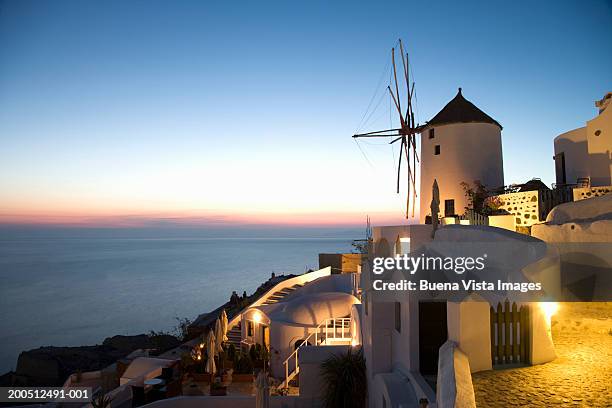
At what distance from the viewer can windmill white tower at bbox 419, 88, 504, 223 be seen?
21000mm

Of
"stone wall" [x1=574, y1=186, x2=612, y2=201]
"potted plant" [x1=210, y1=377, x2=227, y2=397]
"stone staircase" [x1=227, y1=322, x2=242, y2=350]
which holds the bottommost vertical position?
"stone staircase" [x1=227, y1=322, x2=242, y2=350]

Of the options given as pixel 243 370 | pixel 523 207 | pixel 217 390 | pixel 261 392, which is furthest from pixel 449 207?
pixel 261 392

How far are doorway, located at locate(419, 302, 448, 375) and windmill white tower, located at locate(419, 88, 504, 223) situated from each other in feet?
43.9

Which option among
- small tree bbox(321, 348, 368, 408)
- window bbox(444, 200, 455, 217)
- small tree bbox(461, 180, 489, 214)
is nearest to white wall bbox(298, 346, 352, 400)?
small tree bbox(321, 348, 368, 408)

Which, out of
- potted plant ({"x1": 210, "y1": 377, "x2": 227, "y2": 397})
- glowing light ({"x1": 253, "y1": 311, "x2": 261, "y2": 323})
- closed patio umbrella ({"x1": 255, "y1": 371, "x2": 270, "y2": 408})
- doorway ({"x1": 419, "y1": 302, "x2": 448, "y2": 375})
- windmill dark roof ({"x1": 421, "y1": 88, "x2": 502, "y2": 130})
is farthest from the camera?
windmill dark roof ({"x1": 421, "y1": 88, "x2": 502, "y2": 130})

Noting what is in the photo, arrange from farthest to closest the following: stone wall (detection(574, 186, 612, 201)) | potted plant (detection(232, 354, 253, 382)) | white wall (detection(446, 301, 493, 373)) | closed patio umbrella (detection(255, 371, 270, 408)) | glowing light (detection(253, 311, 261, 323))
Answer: glowing light (detection(253, 311, 261, 323)) → stone wall (detection(574, 186, 612, 201)) → potted plant (detection(232, 354, 253, 382)) → closed patio umbrella (detection(255, 371, 270, 408)) → white wall (detection(446, 301, 493, 373))

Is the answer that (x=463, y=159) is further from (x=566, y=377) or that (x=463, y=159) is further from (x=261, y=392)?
(x=261, y=392)

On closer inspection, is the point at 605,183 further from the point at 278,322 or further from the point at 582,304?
the point at 278,322

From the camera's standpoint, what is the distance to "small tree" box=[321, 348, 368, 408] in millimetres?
10391

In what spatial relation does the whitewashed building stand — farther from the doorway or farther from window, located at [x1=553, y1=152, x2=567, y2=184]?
the doorway

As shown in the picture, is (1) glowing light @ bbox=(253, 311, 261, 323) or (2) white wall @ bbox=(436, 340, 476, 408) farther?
(1) glowing light @ bbox=(253, 311, 261, 323)

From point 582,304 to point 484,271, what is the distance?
518 centimetres

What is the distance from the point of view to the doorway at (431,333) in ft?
27.9

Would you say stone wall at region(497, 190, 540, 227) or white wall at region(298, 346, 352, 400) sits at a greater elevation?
stone wall at region(497, 190, 540, 227)
